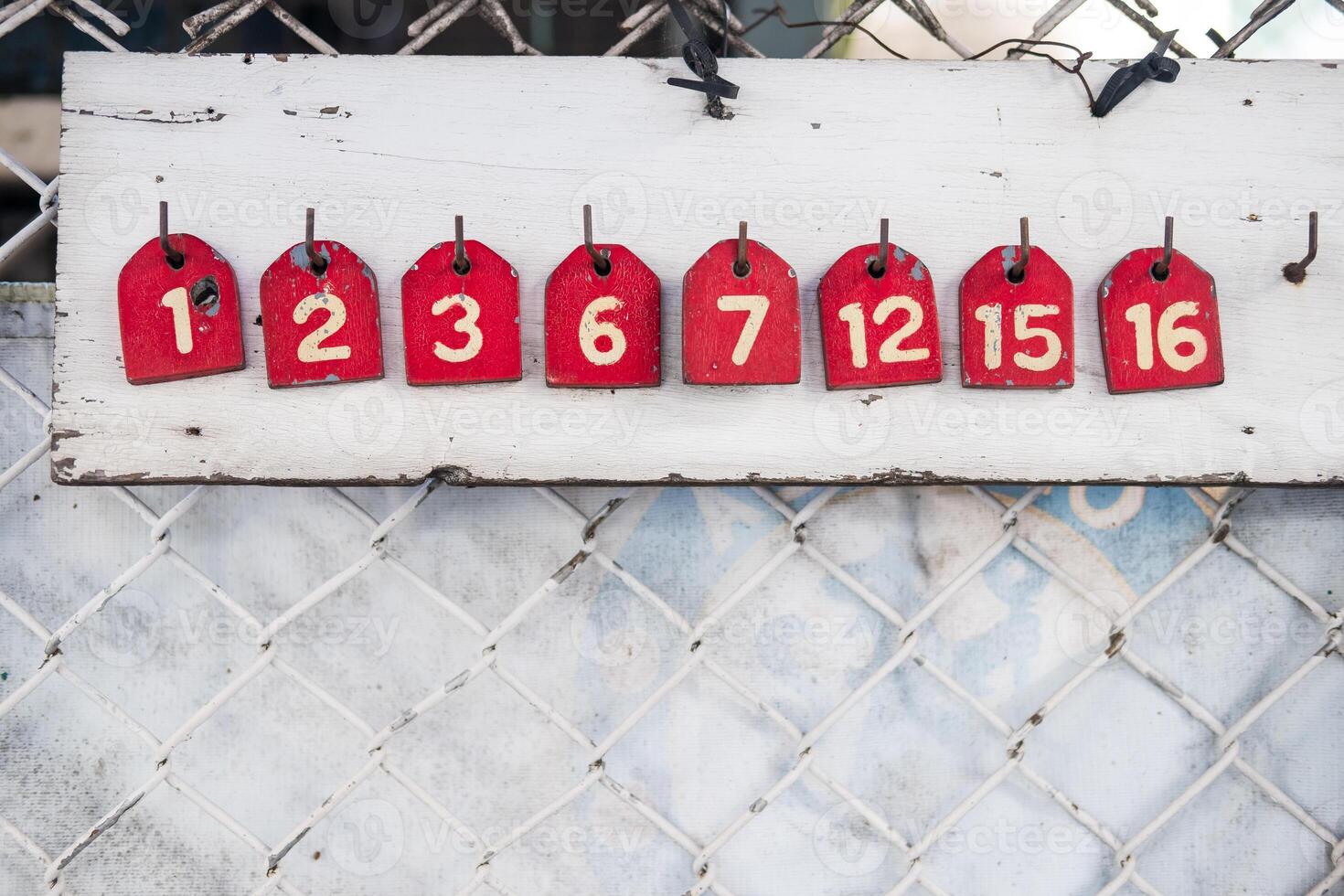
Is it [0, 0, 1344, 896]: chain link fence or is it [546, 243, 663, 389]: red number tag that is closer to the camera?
[546, 243, 663, 389]: red number tag

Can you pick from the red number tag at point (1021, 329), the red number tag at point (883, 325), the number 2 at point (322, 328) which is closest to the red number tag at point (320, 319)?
the number 2 at point (322, 328)

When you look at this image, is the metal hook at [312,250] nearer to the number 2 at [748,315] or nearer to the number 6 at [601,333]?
the number 6 at [601,333]

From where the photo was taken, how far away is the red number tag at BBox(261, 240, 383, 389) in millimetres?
640

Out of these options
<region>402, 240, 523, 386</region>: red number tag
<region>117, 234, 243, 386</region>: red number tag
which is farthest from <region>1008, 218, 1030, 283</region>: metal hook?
<region>117, 234, 243, 386</region>: red number tag

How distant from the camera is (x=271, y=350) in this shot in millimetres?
645

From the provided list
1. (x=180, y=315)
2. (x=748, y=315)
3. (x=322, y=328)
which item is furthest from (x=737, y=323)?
(x=180, y=315)

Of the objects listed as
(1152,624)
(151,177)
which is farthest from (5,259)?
(1152,624)

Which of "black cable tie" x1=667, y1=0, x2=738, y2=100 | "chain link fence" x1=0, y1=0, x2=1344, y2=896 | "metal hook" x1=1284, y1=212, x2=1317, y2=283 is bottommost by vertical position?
"chain link fence" x1=0, y1=0, x2=1344, y2=896

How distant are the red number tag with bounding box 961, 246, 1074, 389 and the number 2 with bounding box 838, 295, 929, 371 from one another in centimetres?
5

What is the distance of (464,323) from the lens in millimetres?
641

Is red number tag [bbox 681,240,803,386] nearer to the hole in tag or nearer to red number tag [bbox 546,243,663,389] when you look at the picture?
red number tag [bbox 546,243,663,389]

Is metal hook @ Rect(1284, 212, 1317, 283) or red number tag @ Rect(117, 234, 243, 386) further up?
metal hook @ Rect(1284, 212, 1317, 283)

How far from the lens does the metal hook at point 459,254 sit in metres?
0.63

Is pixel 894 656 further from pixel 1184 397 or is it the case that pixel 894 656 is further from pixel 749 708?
pixel 1184 397
